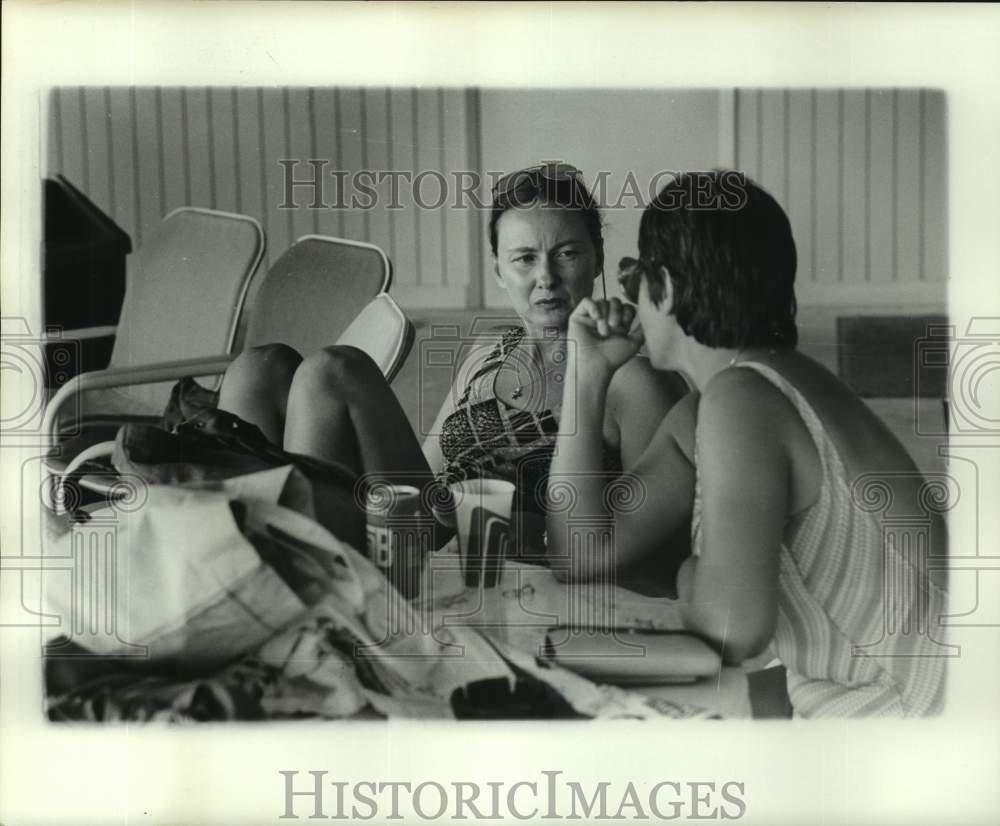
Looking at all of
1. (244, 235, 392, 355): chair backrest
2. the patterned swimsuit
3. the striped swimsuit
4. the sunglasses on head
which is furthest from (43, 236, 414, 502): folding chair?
the striped swimsuit

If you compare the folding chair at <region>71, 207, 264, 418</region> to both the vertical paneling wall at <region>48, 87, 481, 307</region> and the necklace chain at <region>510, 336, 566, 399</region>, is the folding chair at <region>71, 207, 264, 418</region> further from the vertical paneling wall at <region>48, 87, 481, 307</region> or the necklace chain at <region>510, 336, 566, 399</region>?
the necklace chain at <region>510, 336, 566, 399</region>

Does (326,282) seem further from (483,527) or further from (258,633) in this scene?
(258,633)

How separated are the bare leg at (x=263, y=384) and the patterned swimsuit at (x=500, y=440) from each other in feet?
1.47

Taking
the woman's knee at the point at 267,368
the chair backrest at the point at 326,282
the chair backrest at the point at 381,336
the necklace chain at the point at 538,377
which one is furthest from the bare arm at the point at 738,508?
the woman's knee at the point at 267,368

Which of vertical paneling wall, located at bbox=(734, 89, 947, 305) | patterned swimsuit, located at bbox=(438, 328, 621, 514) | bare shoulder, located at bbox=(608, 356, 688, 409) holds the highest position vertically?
vertical paneling wall, located at bbox=(734, 89, 947, 305)

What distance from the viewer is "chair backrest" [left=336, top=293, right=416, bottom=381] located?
3.21 meters

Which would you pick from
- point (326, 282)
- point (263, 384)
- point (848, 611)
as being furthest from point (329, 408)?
point (848, 611)

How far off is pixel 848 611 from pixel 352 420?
4.73ft

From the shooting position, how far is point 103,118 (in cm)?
323

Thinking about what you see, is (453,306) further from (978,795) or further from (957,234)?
(978,795)

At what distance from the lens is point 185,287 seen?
3254 millimetres

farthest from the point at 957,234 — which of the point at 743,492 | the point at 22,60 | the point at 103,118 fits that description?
the point at 22,60

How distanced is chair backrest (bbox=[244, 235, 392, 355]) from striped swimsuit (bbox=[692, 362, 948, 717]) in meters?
1.03

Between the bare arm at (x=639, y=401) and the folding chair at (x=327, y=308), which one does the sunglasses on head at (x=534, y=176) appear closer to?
the folding chair at (x=327, y=308)
